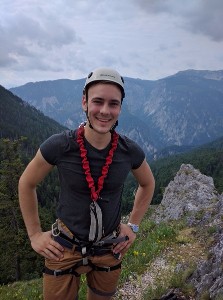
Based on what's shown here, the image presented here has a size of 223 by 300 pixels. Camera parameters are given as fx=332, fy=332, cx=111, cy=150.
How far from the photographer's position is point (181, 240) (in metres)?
11.3

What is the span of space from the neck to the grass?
4086 millimetres

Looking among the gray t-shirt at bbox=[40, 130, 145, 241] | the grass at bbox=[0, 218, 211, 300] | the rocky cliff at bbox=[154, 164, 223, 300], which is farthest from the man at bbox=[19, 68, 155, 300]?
the grass at bbox=[0, 218, 211, 300]

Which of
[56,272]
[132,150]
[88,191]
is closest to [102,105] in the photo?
[132,150]

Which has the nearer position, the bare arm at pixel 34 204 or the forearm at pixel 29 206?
the bare arm at pixel 34 204

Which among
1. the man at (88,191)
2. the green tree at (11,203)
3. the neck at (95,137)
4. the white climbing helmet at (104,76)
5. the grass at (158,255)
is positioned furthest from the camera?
the green tree at (11,203)

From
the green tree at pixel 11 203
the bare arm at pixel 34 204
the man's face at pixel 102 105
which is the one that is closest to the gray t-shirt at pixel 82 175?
the bare arm at pixel 34 204

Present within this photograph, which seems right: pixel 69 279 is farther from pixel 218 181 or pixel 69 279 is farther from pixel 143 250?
pixel 218 181

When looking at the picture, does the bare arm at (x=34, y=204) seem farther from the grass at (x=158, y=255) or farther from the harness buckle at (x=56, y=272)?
the grass at (x=158, y=255)

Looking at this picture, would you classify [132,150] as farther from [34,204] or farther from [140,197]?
[34,204]

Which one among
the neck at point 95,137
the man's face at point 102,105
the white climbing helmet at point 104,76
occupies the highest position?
the white climbing helmet at point 104,76

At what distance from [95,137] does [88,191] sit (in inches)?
27.4

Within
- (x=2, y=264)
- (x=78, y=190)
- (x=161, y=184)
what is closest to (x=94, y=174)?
(x=78, y=190)

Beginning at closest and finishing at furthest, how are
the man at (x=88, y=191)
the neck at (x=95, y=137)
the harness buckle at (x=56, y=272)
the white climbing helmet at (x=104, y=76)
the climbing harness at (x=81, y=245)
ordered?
the white climbing helmet at (x=104, y=76), the man at (x=88, y=191), the neck at (x=95, y=137), the climbing harness at (x=81, y=245), the harness buckle at (x=56, y=272)

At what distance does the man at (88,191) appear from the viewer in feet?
13.4
